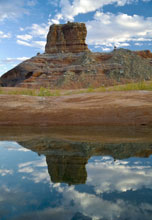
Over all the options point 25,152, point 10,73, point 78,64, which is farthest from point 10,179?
point 10,73

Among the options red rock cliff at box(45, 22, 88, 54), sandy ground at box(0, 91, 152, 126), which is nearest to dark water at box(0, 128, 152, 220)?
sandy ground at box(0, 91, 152, 126)

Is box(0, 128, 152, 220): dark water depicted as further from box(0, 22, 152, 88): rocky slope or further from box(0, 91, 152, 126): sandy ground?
box(0, 22, 152, 88): rocky slope

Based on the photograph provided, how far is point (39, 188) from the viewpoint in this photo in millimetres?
1872

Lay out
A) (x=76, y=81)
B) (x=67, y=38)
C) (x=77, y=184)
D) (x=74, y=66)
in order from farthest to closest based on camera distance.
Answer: (x=67, y=38) < (x=74, y=66) < (x=76, y=81) < (x=77, y=184)

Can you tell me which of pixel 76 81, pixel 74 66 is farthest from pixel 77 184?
pixel 74 66

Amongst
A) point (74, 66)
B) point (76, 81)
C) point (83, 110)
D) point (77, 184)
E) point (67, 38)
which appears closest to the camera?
point (77, 184)

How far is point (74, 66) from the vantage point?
47406 mm

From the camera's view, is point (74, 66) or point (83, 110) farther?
point (74, 66)

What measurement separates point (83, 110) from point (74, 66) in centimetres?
4229

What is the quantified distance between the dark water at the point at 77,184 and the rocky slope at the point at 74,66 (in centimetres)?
3829

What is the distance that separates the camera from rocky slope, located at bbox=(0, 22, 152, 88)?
44406 millimetres

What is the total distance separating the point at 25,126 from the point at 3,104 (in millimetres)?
1462

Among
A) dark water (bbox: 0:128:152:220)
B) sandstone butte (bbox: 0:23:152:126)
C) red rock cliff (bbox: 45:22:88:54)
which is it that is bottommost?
dark water (bbox: 0:128:152:220)

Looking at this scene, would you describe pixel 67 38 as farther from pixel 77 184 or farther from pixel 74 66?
pixel 77 184
